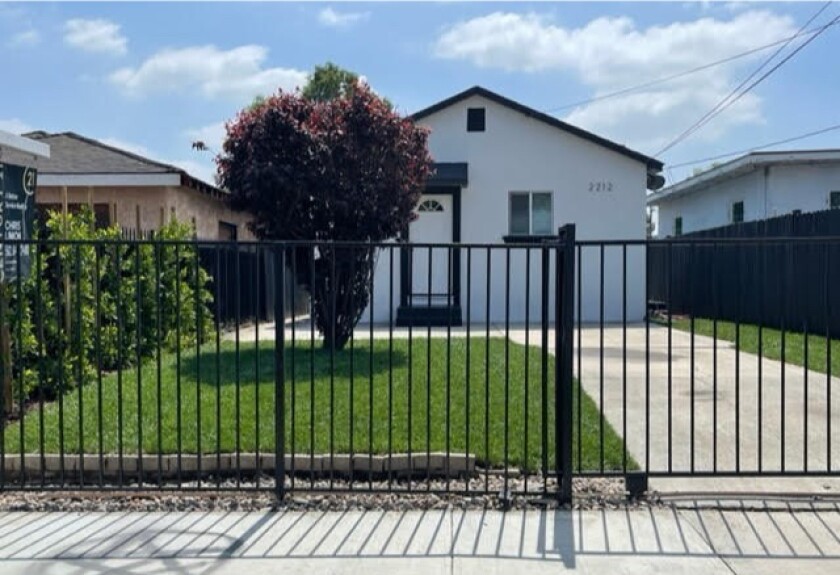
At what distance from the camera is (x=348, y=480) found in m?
5.81

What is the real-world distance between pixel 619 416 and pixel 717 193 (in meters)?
18.0

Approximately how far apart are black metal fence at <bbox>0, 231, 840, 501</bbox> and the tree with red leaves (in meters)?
0.40

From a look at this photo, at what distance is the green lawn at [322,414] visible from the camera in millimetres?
6051

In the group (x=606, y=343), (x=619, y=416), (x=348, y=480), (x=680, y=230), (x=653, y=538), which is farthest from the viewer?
(x=680, y=230)

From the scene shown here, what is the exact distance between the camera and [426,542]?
4.77 metres

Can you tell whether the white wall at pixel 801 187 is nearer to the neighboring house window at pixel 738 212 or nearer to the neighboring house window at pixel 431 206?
the neighboring house window at pixel 738 212

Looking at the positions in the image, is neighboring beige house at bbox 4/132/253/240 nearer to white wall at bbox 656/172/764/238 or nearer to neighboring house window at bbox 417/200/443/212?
neighboring house window at bbox 417/200/443/212

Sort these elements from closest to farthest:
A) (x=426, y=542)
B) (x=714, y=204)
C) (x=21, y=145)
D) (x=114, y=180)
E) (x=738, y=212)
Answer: (x=426, y=542), (x=21, y=145), (x=114, y=180), (x=738, y=212), (x=714, y=204)

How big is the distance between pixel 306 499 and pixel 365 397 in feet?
8.17

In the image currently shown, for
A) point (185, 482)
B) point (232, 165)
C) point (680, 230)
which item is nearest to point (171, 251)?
point (232, 165)

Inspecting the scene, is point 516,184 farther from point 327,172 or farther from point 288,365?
point 288,365

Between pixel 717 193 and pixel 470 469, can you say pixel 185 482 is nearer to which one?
pixel 470 469

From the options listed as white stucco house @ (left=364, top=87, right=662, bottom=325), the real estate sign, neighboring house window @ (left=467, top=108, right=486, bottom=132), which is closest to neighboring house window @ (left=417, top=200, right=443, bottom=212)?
white stucco house @ (left=364, top=87, right=662, bottom=325)

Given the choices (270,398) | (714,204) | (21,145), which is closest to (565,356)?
(270,398)
